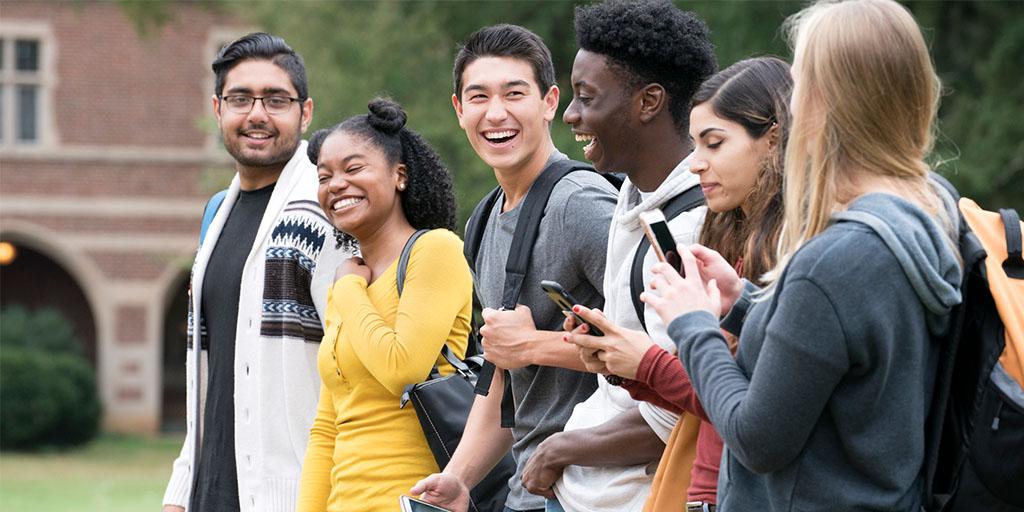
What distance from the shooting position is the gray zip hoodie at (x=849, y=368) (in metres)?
2.25

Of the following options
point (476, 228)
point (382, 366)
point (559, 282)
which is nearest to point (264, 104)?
point (476, 228)

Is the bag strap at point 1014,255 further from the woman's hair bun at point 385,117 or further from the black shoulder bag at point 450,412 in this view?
the woman's hair bun at point 385,117

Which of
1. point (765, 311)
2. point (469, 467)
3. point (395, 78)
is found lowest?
point (395, 78)

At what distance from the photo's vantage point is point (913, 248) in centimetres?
226

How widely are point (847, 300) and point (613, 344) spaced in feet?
1.96

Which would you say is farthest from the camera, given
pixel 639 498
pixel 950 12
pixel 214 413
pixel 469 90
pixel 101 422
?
pixel 101 422

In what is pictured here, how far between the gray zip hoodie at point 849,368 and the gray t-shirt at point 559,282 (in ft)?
3.37

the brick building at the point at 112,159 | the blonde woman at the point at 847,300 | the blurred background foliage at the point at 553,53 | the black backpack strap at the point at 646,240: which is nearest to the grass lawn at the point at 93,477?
the brick building at the point at 112,159

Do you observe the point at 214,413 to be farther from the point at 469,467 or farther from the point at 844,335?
the point at 844,335

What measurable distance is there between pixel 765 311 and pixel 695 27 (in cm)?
136

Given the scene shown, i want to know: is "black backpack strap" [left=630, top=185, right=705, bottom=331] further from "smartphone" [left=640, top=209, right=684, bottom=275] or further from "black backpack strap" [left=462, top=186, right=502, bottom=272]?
"black backpack strap" [left=462, top=186, right=502, bottom=272]

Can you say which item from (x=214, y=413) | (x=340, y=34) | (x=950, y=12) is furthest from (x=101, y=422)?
(x=214, y=413)

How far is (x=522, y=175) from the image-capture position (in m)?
3.76

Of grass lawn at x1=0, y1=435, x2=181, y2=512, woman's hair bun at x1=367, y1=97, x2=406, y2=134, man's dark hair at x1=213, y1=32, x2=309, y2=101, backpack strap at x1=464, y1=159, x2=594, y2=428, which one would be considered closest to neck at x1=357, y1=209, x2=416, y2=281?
woman's hair bun at x1=367, y1=97, x2=406, y2=134
